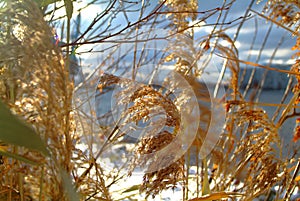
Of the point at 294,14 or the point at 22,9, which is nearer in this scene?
the point at 22,9

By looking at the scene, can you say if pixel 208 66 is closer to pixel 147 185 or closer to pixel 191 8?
pixel 191 8

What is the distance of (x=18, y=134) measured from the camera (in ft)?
0.77

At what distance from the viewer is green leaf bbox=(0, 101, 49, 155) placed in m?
0.23

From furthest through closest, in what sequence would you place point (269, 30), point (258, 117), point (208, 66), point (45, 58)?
point (269, 30) < point (208, 66) < point (258, 117) < point (45, 58)

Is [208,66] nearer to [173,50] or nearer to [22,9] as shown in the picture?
[173,50]

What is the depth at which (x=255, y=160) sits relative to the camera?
72cm

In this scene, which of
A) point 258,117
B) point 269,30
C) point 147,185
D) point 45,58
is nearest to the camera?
point 45,58

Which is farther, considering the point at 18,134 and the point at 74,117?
the point at 74,117

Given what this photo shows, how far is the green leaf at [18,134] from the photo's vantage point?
23 centimetres

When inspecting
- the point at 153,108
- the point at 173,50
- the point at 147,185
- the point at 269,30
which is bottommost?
the point at 147,185

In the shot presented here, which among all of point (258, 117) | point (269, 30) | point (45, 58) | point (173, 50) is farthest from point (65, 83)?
point (269, 30)

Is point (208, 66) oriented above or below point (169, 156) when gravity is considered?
above

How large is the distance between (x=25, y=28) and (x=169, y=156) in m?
0.31

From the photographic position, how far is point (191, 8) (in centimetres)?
90
